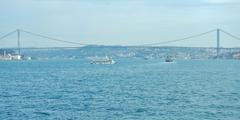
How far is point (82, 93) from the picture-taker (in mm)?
44781

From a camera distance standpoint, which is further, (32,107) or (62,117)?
(32,107)

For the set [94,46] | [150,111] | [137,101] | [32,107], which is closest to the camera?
[150,111]

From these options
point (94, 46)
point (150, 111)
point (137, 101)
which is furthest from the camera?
point (94, 46)

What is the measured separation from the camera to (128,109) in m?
32.2

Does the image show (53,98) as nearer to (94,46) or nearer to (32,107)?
(32,107)

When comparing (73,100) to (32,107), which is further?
(73,100)

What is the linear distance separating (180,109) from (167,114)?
2315mm

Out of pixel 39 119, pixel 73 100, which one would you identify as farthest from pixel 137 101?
pixel 39 119

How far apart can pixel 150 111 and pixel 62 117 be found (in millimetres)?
5185

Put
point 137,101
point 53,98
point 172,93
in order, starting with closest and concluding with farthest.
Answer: point 137,101
point 53,98
point 172,93

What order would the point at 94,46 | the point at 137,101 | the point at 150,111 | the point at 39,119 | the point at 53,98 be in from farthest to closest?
the point at 94,46 → the point at 53,98 → the point at 137,101 → the point at 150,111 → the point at 39,119

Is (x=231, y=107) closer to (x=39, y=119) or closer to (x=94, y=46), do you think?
(x=39, y=119)

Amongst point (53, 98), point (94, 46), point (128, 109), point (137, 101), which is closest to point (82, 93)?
point (53, 98)

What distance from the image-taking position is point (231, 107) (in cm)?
3306
